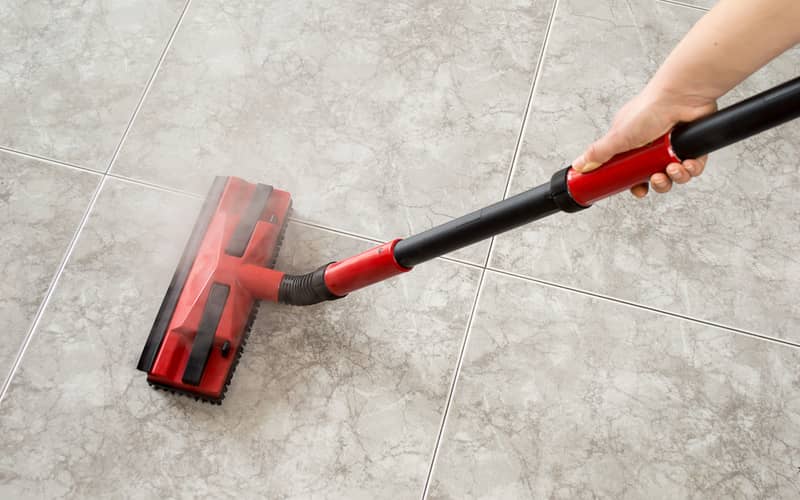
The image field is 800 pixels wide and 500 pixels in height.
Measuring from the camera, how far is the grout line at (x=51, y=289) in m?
1.14

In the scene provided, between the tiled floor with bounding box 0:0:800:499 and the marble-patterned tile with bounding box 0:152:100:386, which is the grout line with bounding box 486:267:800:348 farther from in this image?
the marble-patterned tile with bounding box 0:152:100:386

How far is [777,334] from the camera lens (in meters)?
1.16

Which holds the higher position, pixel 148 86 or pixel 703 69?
pixel 703 69

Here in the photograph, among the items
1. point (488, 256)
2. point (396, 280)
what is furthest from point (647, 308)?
point (396, 280)

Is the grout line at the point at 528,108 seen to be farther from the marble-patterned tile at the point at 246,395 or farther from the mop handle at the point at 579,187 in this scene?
the mop handle at the point at 579,187

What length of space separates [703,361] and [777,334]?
12 centimetres

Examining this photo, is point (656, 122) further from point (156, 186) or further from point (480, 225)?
point (156, 186)

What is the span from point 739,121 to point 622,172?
0.42 feet

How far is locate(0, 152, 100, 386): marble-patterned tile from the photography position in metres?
1.18

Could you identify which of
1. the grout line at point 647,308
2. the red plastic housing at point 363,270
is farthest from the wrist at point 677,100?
the grout line at point 647,308

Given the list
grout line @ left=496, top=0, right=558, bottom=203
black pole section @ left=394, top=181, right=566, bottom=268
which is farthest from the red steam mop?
grout line @ left=496, top=0, right=558, bottom=203

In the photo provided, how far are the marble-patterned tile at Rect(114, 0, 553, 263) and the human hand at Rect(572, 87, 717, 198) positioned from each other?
48 cm

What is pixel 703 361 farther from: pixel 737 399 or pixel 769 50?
pixel 769 50

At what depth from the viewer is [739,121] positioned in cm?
65
